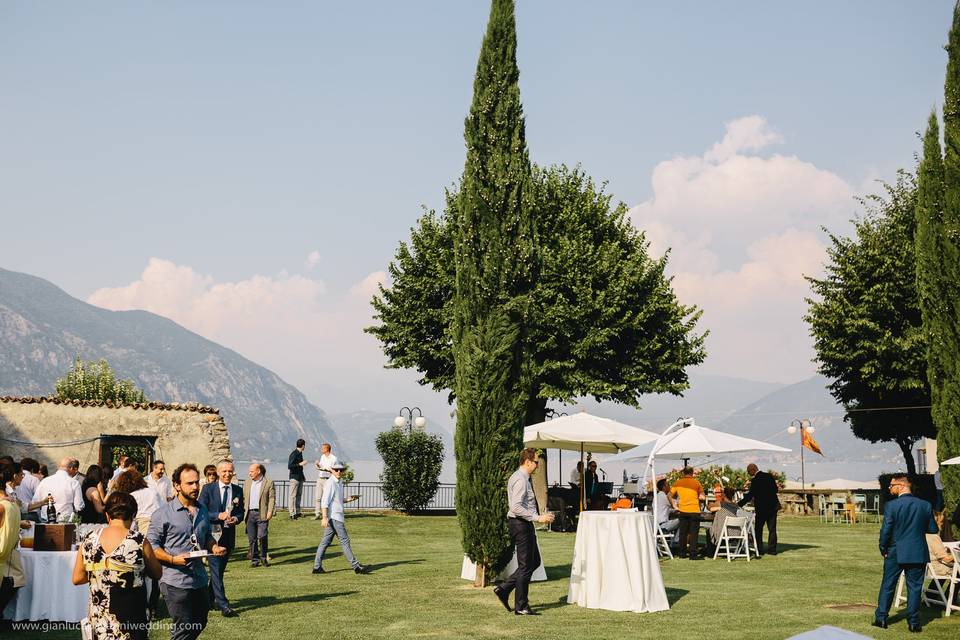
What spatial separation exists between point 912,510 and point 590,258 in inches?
748

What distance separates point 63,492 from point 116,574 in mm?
8068

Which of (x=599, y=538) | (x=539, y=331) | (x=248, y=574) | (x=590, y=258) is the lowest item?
(x=248, y=574)

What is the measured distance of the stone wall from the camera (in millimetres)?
26016

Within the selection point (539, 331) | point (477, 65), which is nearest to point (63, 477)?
point (477, 65)

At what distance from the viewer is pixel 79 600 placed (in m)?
10.6

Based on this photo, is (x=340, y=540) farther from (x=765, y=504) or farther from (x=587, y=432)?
(x=765, y=504)

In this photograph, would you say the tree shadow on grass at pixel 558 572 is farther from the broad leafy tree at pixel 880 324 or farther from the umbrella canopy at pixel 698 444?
the broad leafy tree at pixel 880 324

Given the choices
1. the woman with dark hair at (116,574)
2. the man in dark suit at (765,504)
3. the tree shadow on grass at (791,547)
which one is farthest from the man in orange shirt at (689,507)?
the woman with dark hair at (116,574)

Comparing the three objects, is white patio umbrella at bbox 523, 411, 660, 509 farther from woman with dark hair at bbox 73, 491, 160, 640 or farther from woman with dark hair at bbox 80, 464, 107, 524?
woman with dark hair at bbox 73, 491, 160, 640

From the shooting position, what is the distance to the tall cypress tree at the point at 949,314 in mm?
14953

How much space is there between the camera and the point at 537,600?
1291cm

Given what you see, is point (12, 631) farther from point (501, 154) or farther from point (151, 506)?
point (501, 154)

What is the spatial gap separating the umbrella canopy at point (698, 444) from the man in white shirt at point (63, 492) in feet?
34.8

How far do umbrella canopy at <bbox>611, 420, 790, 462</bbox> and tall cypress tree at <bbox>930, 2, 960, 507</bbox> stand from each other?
4.08 meters
